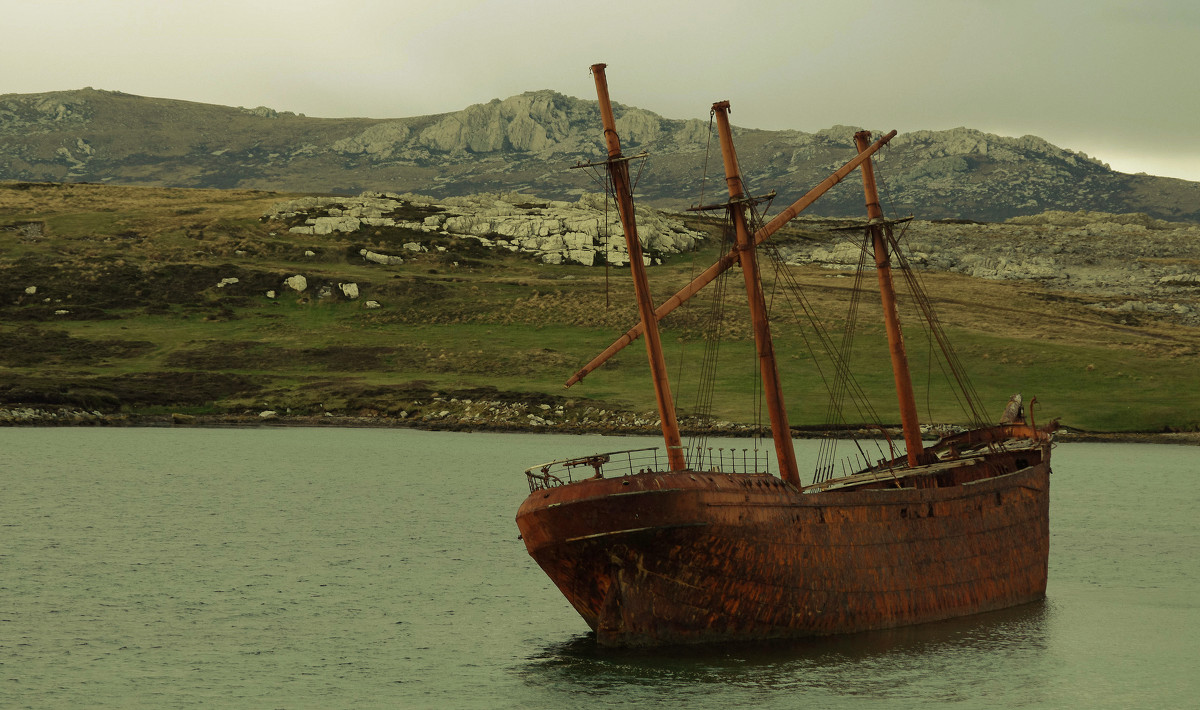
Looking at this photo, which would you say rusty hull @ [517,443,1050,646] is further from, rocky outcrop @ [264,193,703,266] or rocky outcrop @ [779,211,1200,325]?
rocky outcrop @ [264,193,703,266]

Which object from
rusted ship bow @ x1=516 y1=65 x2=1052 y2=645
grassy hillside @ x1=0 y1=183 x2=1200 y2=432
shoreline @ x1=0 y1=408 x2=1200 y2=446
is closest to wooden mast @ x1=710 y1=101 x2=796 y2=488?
rusted ship bow @ x1=516 y1=65 x2=1052 y2=645

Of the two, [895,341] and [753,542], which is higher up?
[895,341]

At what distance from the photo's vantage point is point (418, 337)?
122 metres

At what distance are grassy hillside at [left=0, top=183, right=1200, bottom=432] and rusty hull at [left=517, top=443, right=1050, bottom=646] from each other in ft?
188

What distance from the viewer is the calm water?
94.0ft

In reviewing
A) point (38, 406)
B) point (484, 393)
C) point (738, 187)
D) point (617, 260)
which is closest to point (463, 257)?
point (617, 260)

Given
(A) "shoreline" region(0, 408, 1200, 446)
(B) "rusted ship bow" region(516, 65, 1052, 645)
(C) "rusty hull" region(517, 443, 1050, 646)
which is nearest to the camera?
(C) "rusty hull" region(517, 443, 1050, 646)

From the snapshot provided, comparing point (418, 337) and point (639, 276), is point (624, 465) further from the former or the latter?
point (418, 337)

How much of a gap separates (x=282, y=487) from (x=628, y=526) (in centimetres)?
4061

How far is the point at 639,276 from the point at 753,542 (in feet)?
30.5

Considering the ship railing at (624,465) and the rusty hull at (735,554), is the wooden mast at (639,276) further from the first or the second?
the rusty hull at (735,554)

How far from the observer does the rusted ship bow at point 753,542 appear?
30250mm

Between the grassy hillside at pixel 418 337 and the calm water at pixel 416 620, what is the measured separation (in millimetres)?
32873

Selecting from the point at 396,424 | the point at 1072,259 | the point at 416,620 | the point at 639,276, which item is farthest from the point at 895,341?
the point at 1072,259
